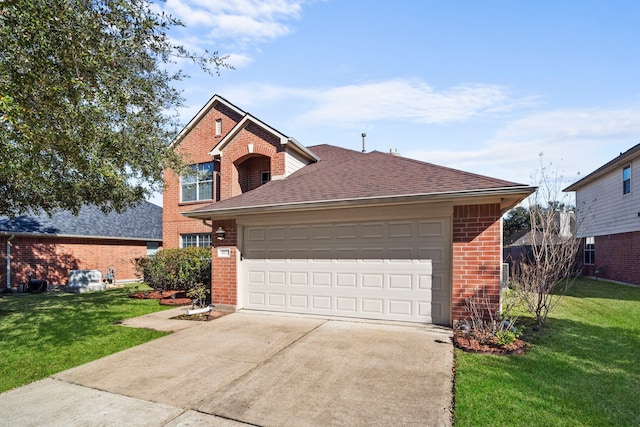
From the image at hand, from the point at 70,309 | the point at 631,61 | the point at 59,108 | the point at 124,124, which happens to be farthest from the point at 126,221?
the point at 631,61

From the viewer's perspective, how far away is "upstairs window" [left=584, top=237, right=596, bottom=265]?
68.3ft

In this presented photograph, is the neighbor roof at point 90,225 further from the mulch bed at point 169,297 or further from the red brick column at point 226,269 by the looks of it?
the red brick column at point 226,269

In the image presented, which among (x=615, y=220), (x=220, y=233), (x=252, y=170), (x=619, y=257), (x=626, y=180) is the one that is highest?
(x=252, y=170)

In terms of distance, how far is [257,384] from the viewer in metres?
4.62

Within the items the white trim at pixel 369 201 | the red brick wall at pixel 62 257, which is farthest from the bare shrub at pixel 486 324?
the red brick wall at pixel 62 257

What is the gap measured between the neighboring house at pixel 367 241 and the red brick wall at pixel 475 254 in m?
0.02

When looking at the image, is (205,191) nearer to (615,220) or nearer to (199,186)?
(199,186)

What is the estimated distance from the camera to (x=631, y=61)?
8.80 m

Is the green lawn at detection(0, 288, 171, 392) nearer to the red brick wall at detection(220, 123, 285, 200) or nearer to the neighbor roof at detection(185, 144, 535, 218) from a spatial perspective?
the neighbor roof at detection(185, 144, 535, 218)

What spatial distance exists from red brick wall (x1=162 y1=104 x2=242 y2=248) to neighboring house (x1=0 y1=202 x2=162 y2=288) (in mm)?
2134

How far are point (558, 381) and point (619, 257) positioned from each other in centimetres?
1750

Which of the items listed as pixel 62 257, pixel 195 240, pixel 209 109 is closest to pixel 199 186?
pixel 195 240

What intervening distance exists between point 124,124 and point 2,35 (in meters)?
3.28

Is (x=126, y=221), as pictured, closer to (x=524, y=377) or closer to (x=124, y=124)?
(x=124, y=124)
